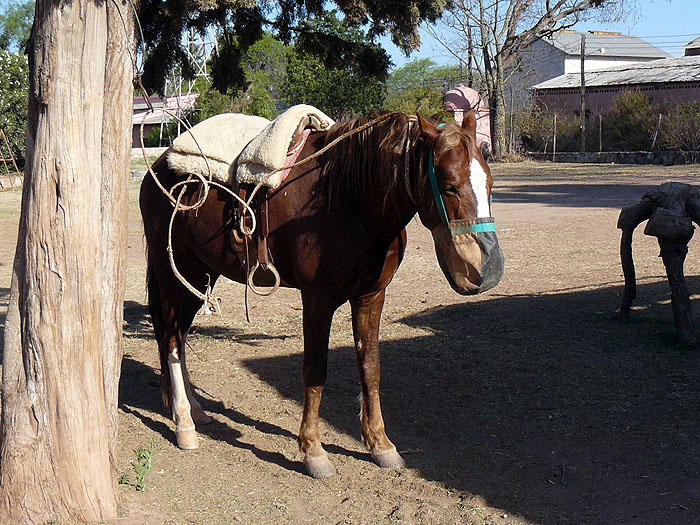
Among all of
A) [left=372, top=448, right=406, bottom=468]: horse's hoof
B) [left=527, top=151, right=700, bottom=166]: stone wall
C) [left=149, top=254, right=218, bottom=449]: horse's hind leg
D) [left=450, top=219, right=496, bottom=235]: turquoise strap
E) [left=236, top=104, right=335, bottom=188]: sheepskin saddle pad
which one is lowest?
[left=372, top=448, right=406, bottom=468]: horse's hoof

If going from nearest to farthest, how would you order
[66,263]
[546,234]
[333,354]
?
[66,263]
[333,354]
[546,234]

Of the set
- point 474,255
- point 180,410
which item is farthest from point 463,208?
point 180,410

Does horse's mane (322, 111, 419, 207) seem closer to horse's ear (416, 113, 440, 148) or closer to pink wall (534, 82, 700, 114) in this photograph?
horse's ear (416, 113, 440, 148)

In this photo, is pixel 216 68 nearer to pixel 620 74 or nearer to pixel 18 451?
pixel 18 451

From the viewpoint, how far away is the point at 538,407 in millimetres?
4855

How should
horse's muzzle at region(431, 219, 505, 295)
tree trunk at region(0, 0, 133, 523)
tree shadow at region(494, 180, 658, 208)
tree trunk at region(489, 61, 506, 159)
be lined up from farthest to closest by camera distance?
tree trunk at region(489, 61, 506, 159), tree shadow at region(494, 180, 658, 208), horse's muzzle at region(431, 219, 505, 295), tree trunk at region(0, 0, 133, 523)

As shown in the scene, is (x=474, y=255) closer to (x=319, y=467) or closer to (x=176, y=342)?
(x=319, y=467)

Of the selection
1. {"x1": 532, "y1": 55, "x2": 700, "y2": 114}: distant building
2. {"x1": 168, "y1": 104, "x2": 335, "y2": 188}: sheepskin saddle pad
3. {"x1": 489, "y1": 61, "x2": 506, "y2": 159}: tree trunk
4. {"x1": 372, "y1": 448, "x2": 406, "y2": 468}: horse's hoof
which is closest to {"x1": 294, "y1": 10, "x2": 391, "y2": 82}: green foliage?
{"x1": 168, "y1": 104, "x2": 335, "y2": 188}: sheepskin saddle pad

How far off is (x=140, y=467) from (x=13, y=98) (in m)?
23.3

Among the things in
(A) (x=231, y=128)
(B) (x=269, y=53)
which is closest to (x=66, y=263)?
(A) (x=231, y=128)

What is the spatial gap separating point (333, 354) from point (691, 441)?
115 inches

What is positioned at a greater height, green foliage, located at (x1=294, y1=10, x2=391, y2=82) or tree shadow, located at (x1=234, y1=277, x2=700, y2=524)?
green foliage, located at (x1=294, y1=10, x2=391, y2=82)

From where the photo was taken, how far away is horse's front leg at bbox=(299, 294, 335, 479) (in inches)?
154

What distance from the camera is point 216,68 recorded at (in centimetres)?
628
